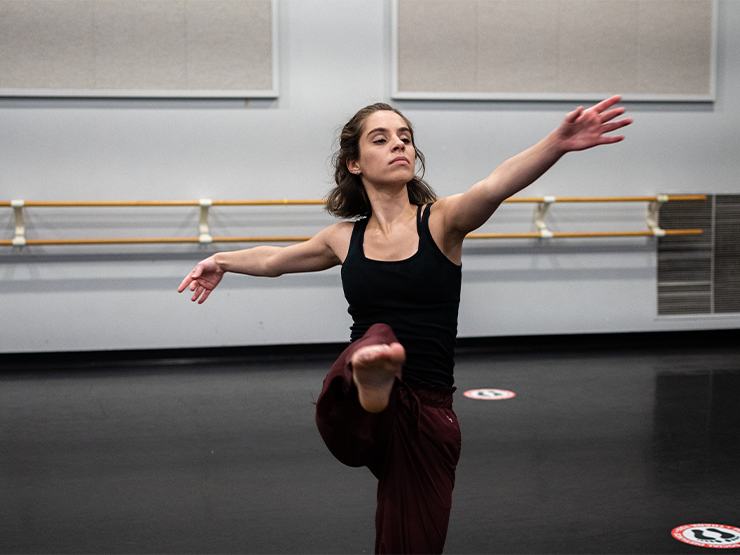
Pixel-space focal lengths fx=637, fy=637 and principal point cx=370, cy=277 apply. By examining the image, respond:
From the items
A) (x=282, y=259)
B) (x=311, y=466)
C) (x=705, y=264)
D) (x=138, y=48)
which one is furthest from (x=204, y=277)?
(x=705, y=264)

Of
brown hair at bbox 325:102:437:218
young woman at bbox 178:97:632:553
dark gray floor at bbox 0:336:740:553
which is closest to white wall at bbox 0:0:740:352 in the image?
dark gray floor at bbox 0:336:740:553

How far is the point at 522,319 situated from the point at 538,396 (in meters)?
1.40

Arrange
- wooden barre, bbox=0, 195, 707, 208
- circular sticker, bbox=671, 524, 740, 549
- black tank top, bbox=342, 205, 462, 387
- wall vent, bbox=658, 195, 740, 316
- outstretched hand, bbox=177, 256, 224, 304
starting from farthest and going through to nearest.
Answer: wall vent, bbox=658, 195, 740, 316 → wooden barre, bbox=0, 195, 707, 208 → circular sticker, bbox=671, 524, 740, 549 → outstretched hand, bbox=177, 256, 224, 304 → black tank top, bbox=342, 205, 462, 387

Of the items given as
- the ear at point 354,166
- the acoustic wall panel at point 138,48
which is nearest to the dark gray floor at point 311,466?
the ear at point 354,166

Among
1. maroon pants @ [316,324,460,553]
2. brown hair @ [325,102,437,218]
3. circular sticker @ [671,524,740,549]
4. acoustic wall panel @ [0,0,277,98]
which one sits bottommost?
circular sticker @ [671,524,740,549]

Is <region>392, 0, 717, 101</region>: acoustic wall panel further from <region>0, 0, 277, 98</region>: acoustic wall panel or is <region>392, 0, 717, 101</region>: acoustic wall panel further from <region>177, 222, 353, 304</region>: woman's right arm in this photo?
<region>177, 222, 353, 304</region>: woman's right arm

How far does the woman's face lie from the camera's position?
124 centimetres

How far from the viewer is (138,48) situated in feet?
13.5

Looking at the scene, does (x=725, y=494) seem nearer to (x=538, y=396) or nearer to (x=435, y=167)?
(x=538, y=396)

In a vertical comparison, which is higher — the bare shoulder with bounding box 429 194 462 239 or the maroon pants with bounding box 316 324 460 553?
the bare shoulder with bounding box 429 194 462 239

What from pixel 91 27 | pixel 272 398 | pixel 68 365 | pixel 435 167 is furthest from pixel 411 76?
pixel 68 365

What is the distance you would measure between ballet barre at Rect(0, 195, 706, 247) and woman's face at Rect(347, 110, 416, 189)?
8.92ft

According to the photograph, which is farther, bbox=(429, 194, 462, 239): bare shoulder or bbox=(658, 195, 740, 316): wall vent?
bbox=(658, 195, 740, 316): wall vent

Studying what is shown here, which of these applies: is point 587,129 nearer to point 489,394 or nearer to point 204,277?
point 204,277
